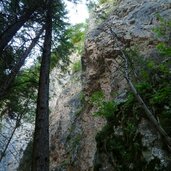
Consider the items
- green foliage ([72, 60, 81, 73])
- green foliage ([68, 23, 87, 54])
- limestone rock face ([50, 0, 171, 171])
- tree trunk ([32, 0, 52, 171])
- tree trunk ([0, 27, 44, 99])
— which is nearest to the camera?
tree trunk ([32, 0, 52, 171])

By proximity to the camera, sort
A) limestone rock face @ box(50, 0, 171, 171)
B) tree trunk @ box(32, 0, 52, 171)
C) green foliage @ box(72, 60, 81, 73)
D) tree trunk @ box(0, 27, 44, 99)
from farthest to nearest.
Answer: green foliage @ box(72, 60, 81, 73), limestone rock face @ box(50, 0, 171, 171), tree trunk @ box(0, 27, 44, 99), tree trunk @ box(32, 0, 52, 171)

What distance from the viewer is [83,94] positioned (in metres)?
13.2

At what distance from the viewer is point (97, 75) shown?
12164 millimetres

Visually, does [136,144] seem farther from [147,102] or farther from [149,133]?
[147,102]

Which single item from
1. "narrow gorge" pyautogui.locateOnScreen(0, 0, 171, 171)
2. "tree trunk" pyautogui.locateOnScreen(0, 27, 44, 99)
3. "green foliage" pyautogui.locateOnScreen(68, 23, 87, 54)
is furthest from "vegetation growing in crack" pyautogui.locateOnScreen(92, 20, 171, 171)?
"green foliage" pyautogui.locateOnScreen(68, 23, 87, 54)

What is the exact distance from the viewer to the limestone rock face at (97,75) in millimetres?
10742

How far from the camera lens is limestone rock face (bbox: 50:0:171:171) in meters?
10.7

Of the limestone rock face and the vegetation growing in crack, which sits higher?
the limestone rock face

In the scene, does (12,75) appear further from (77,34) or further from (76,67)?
(77,34)

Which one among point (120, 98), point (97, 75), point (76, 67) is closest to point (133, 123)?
point (120, 98)

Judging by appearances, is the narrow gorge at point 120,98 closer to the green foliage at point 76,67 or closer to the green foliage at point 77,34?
the green foliage at point 76,67

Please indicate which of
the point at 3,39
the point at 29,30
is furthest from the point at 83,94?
the point at 3,39

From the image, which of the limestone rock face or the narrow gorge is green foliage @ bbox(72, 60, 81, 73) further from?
the limestone rock face

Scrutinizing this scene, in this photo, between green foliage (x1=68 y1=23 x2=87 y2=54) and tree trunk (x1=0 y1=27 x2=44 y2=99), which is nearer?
tree trunk (x1=0 y1=27 x2=44 y2=99)
